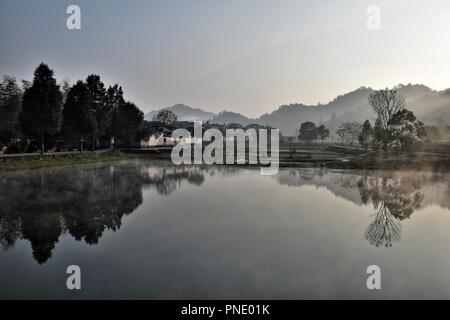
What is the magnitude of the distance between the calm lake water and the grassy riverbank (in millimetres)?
14355

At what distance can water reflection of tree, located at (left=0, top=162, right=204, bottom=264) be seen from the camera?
1584cm

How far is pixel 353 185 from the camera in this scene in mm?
34469

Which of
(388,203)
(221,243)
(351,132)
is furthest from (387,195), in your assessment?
(351,132)

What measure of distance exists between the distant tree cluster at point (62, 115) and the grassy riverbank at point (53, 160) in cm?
410

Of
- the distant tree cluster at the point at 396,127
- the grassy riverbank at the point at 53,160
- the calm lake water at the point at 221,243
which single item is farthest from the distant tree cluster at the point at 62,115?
the distant tree cluster at the point at 396,127

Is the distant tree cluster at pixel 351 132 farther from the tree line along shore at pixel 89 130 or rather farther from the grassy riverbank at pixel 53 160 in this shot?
the grassy riverbank at pixel 53 160

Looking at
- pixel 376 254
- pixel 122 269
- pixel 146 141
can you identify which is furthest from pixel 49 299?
pixel 146 141

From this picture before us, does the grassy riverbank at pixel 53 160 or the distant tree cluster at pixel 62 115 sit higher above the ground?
the distant tree cluster at pixel 62 115

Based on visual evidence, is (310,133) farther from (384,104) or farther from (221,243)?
(221,243)

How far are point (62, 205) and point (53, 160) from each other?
31.1 meters

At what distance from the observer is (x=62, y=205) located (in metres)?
22.1

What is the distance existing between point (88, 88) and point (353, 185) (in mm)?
59051

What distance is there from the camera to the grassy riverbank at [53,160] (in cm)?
4182
